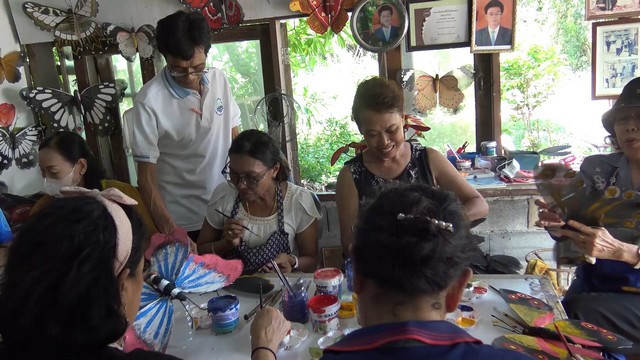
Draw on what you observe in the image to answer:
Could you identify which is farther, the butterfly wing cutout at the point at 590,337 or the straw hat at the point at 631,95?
the straw hat at the point at 631,95

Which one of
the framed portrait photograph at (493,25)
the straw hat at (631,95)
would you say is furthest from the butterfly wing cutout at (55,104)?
the straw hat at (631,95)

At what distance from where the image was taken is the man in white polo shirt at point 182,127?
2.05 metres

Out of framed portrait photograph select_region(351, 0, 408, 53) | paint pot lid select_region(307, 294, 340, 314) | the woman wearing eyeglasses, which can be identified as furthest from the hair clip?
framed portrait photograph select_region(351, 0, 408, 53)

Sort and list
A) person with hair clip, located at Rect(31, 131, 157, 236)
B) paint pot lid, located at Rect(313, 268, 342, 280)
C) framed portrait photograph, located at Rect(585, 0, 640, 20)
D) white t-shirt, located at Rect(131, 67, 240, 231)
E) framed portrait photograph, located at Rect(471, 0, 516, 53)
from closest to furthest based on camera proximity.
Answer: paint pot lid, located at Rect(313, 268, 342, 280), white t-shirt, located at Rect(131, 67, 240, 231), person with hair clip, located at Rect(31, 131, 157, 236), framed portrait photograph, located at Rect(585, 0, 640, 20), framed portrait photograph, located at Rect(471, 0, 516, 53)

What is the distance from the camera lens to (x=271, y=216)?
2.05 meters

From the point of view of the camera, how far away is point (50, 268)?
2.82 feet

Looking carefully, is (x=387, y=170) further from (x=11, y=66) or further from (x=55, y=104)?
(x=11, y=66)

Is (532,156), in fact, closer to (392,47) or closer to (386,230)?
(392,47)

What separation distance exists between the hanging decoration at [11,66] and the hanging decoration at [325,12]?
183cm

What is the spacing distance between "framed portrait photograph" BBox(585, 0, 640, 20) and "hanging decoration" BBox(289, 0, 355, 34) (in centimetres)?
130

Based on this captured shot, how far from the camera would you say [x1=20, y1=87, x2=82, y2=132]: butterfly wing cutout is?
2969 millimetres

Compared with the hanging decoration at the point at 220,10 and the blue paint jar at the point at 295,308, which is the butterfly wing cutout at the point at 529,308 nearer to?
the blue paint jar at the point at 295,308

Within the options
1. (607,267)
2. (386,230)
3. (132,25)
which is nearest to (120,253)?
(386,230)

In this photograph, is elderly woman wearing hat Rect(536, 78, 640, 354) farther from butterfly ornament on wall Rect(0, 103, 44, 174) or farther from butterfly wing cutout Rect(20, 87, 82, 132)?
butterfly ornament on wall Rect(0, 103, 44, 174)
